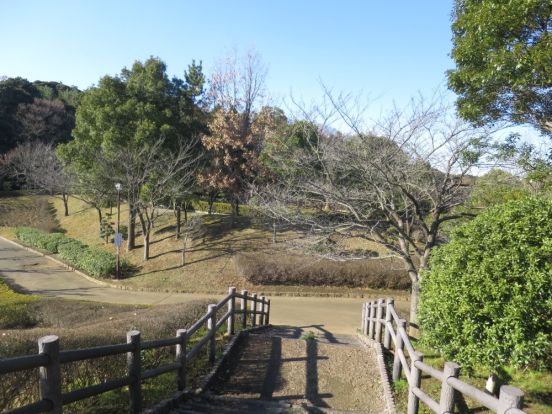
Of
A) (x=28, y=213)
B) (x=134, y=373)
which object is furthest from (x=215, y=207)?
(x=134, y=373)

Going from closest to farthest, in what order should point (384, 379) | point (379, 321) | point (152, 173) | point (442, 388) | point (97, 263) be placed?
point (442, 388) → point (384, 379) → point (379, 321) → point (97, 263) → point (152, 173)

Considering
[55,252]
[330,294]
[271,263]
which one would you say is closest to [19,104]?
[55,252]

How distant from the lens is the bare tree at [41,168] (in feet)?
112

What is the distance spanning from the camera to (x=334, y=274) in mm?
19000

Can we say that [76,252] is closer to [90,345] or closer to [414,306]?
[90,345]

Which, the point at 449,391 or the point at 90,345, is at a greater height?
the point at 449,391

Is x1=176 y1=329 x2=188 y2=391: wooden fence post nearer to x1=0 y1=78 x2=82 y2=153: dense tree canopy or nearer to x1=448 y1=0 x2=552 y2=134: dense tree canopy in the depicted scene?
x1=448 y1=0 x2=552 y2=134: dense tree canopy

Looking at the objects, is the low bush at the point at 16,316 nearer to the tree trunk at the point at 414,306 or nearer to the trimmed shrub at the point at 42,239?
the tree trunk at the point at 414,306

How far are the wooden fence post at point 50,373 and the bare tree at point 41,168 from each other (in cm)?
3008

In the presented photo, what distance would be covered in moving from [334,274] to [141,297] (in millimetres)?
8488

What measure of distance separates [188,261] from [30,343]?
50.8 feet

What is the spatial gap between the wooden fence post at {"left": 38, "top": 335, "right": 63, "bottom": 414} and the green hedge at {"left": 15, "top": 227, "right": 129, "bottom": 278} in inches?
737

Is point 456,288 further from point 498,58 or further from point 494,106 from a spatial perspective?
point 494,106

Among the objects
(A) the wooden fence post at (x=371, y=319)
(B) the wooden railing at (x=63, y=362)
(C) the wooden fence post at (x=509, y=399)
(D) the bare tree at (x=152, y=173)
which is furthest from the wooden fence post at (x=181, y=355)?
(D) the bare tree at (x=152, y=173)
